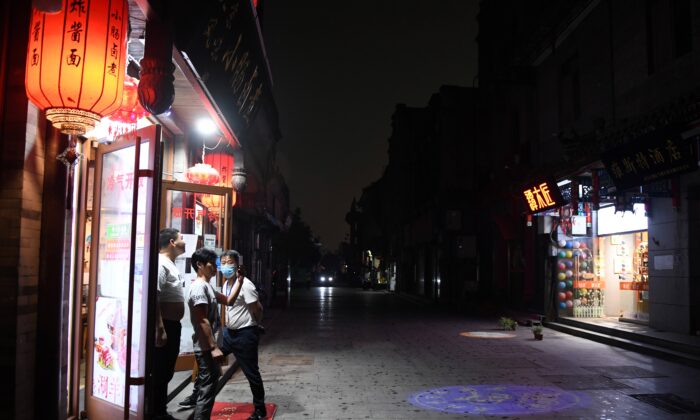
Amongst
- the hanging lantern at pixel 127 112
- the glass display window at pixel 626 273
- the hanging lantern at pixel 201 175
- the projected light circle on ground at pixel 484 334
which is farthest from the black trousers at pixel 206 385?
the glass display window at pixel 626 273

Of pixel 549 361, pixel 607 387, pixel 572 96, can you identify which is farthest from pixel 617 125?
pixel 607 387

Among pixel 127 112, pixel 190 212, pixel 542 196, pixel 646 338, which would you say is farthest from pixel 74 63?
pixel 542 196

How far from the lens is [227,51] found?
10039 millimetres

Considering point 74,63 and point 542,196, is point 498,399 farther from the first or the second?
point 542,196

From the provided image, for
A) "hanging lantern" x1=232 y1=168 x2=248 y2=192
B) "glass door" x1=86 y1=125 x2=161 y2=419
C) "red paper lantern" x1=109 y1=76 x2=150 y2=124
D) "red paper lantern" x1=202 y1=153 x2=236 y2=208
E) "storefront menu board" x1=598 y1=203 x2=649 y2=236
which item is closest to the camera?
"glass door" x1=86 y1=125 x2=161 y2=419

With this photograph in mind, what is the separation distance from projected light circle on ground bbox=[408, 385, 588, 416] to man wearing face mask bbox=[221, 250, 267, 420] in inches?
90.6

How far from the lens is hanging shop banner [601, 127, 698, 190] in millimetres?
10469

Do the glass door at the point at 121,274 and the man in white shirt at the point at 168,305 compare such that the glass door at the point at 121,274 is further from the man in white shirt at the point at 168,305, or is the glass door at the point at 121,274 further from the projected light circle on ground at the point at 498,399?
the projected light circle on ground at the point at 498,399

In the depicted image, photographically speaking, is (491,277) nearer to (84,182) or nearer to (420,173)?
(420,173)

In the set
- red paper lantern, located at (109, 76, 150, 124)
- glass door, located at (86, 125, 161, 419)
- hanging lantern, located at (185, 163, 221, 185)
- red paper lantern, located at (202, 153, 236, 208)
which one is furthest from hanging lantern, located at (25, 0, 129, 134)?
red paper lantern, located at (202, 153, 236, 208)

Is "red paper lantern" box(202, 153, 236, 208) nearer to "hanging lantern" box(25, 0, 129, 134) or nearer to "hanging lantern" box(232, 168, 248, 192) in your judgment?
"hanging lantern" box(232, 168, 248, 192)

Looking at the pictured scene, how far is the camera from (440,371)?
9938mm

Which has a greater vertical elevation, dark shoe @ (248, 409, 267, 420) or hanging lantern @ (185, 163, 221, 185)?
hanging lantern @ (185, 163, 221, 185)

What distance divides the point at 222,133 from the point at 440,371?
6.24 meters
